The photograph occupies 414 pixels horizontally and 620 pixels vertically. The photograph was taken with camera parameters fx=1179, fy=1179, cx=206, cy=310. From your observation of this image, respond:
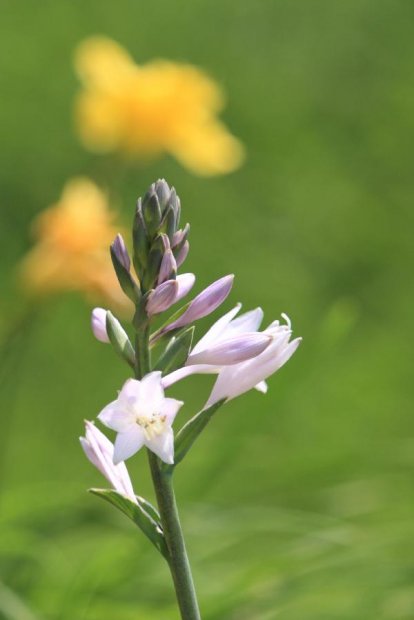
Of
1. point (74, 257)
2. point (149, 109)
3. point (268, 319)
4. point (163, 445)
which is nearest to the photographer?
point (163, 445)

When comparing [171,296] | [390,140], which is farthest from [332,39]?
[171,296]

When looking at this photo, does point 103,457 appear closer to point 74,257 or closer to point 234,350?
point 234,350

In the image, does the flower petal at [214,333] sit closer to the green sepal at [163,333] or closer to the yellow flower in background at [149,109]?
the green sepal at [163,333]

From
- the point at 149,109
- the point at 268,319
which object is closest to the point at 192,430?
the point at 149,109

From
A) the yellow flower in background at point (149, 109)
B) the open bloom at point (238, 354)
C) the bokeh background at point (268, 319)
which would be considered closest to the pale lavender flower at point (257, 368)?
the open bloom at point (238, 354)

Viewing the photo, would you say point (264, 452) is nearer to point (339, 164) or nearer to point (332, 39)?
point (339, 164)
